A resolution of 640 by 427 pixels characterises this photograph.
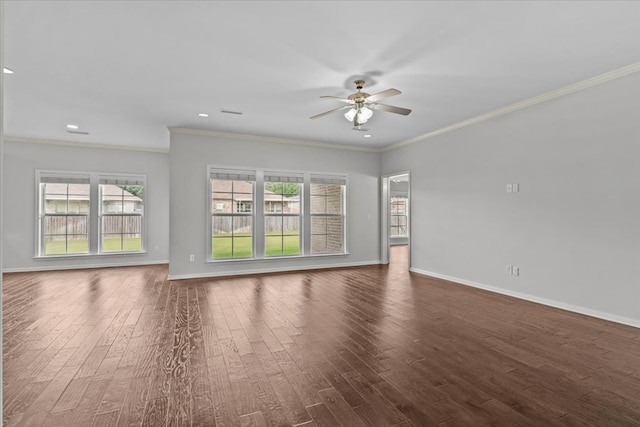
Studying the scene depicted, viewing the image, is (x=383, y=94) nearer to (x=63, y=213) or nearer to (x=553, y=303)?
(x=553, y=303)

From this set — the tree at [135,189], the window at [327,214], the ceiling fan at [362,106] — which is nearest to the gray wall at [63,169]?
the tree at [135,189]

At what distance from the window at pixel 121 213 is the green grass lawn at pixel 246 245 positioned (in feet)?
8.60

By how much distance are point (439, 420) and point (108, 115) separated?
6038mm

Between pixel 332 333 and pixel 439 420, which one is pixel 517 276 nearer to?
pixel 332 333

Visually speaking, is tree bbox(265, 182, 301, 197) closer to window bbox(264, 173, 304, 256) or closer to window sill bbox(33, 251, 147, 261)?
window bbox(264, 173, 304, 256)

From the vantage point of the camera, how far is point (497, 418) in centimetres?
196

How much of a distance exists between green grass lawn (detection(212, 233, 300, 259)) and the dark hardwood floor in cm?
175

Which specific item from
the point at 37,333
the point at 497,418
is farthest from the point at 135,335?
the point at 497,418

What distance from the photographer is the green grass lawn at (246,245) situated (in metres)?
6.28

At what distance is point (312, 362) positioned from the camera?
2.65m

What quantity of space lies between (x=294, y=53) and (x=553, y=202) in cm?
379

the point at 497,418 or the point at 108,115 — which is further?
the point at 108,115

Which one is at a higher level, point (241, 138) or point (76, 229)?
point (241, 138)

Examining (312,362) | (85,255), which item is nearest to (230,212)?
(85,255)
